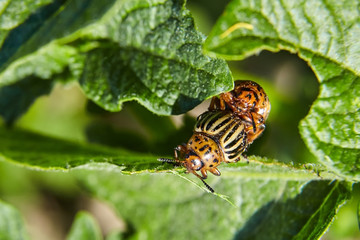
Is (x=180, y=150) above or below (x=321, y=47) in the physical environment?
below

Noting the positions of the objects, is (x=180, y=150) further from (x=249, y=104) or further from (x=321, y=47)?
(x=321, y=47)

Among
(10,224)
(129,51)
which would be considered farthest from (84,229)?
(129,51)

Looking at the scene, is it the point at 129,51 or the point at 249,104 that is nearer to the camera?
the point at 249,104

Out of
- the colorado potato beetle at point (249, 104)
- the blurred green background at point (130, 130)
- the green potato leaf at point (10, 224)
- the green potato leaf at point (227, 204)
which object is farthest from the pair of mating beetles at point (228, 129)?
the green potato leaf at point (10, 224)

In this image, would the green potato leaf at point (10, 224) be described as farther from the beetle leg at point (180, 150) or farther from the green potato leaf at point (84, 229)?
the beetle leg at point (180, 150)

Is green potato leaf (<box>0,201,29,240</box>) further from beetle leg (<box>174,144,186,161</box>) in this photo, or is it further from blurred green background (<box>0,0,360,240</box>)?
beetle leg (<box>174,144,186,161</box>)

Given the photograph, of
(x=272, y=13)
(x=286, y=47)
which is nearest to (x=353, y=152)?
(x=286, y=47)

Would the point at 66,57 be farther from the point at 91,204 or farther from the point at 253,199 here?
the point at 91,204
